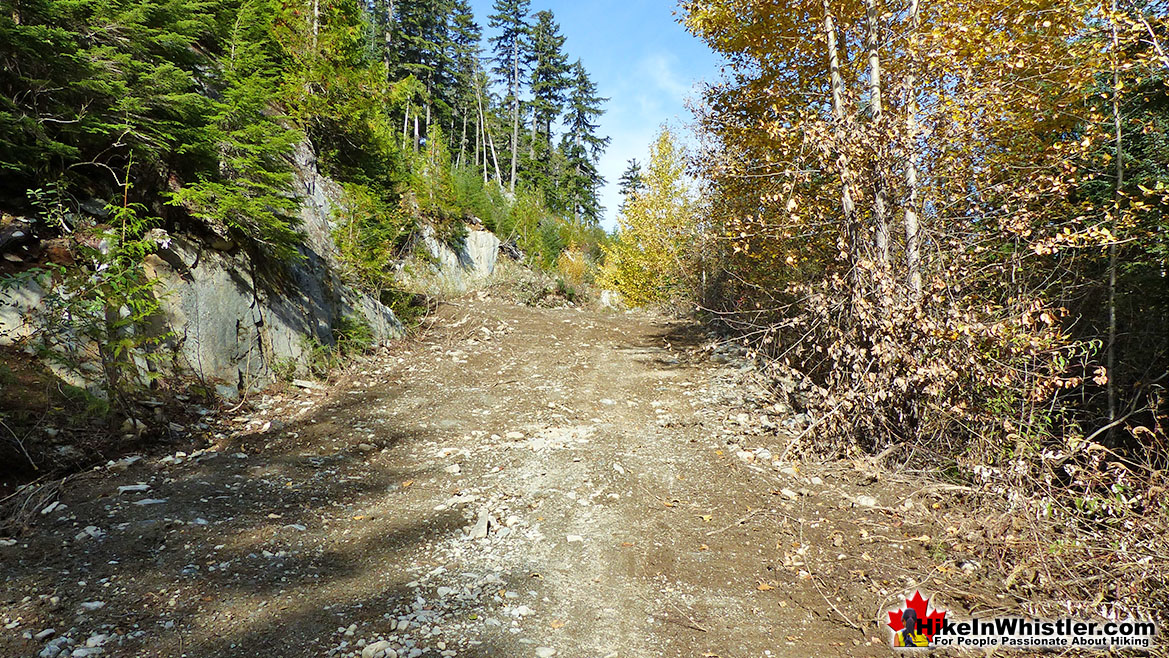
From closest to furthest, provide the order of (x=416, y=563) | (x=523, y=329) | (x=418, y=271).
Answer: (x=416, y=563) < (x=523, y=329) < (x=418, y=271)

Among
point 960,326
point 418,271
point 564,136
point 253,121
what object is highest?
point 564,136

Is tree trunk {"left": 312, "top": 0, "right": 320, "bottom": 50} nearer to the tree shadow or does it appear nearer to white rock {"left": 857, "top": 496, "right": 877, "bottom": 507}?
the tree shadow

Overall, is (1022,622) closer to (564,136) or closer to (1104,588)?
(1104,588)

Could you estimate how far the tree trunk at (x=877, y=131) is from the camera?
4.80 metres

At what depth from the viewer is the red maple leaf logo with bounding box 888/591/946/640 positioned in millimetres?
2779

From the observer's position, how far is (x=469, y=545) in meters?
3.61

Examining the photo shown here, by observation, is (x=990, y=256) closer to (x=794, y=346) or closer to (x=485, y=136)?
(x=794, y=346)

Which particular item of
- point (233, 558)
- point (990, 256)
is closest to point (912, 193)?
point (990, 256)

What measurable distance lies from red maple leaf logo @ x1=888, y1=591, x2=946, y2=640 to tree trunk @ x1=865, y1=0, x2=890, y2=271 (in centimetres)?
287

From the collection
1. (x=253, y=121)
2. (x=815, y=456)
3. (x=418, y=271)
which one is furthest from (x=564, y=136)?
(x=815, y=456)

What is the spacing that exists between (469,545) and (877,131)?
4.91 m

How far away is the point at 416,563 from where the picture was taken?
3361 mm

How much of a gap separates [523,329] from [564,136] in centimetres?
2979

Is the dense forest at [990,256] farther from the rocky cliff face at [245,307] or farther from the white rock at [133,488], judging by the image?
the rocky cliff face at [245,307]
